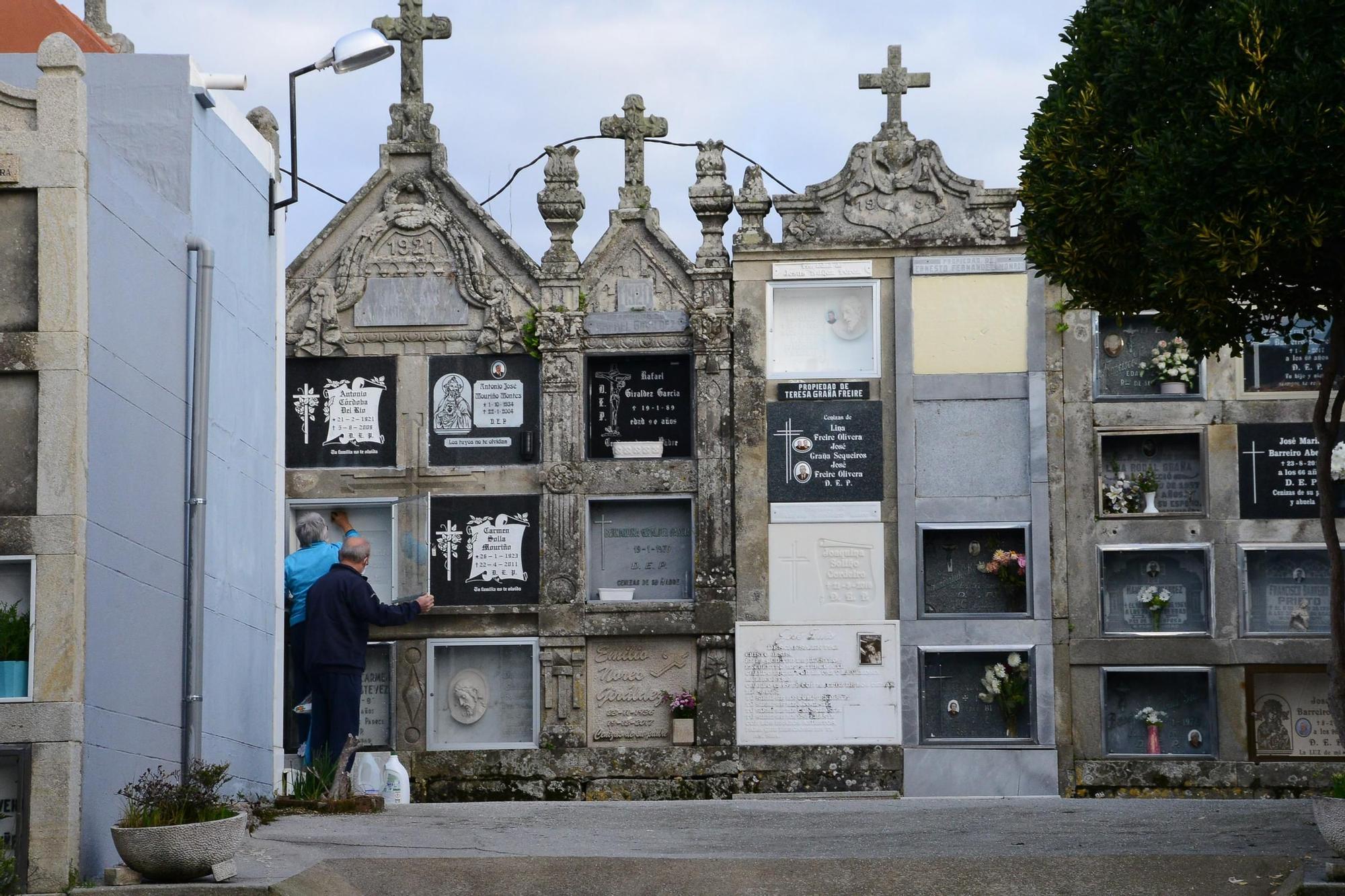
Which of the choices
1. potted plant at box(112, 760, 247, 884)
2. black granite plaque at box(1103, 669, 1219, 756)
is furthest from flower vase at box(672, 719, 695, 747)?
potted plant at box(112, 760, 247, 884)

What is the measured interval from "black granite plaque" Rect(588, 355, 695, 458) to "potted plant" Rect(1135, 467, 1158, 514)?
14.8 feet

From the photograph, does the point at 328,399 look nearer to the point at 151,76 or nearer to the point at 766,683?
the point at 766,683

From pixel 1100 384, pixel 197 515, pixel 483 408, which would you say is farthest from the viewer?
pixel 483 408

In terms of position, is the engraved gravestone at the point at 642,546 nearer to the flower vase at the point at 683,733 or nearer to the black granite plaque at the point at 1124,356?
the flower vase at the point at 683,733

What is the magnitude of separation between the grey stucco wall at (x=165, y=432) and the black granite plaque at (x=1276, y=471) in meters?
9.77

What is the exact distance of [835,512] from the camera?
19.0m

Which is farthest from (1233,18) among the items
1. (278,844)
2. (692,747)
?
(692,747)

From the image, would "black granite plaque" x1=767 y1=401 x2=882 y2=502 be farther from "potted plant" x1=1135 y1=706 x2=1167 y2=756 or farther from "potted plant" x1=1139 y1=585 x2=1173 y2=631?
"potted plant" x1=1135 y1=706 x2=1167 y2=756

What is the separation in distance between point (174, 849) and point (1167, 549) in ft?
39.1

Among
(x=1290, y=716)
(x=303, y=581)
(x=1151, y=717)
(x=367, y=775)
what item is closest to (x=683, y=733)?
(x=303, y=581)

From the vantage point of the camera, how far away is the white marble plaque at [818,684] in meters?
18.7

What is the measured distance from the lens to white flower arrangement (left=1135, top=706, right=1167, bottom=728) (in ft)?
61.1

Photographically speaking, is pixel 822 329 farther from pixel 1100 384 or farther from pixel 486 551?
pixel 486 551

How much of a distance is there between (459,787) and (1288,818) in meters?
8.86
